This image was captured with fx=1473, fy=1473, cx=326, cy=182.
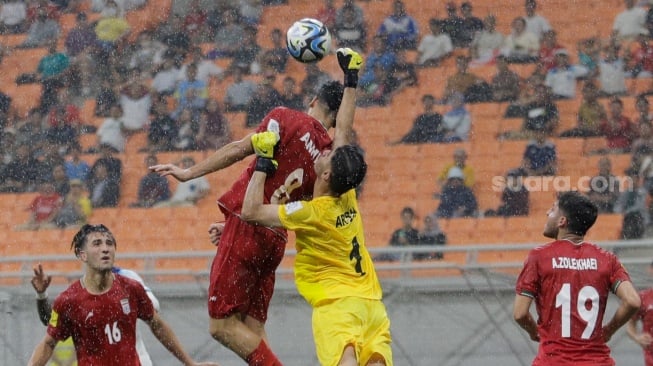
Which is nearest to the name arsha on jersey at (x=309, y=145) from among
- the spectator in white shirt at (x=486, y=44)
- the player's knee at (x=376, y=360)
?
the player's knee at (x=376, y=360)

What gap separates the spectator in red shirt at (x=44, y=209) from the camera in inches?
667

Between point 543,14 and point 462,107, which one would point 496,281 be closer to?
point 462,107

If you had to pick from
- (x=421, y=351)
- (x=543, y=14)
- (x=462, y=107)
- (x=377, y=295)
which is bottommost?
(x=421, y=351)

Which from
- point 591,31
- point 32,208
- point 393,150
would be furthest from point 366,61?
point 32,208

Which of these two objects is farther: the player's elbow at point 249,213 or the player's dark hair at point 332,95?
the player's dark hair at point 332,95

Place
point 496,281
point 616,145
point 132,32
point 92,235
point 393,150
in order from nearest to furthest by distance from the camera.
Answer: point 92,235
point 496,281
point 616,145
point 393,150
point 132,32

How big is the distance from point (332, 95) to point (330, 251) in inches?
38.8

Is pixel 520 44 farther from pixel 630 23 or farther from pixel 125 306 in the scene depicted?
pixel 125 306

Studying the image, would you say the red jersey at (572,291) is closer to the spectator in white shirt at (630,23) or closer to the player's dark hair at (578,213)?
the player's dark hair at (578,213)

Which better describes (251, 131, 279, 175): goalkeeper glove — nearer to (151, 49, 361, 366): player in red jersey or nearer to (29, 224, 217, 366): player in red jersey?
(151, 49, 361, 366): player in red jersey

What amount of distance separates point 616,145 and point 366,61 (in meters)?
3.42

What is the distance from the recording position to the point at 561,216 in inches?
317

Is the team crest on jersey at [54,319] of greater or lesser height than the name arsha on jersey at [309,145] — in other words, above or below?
below

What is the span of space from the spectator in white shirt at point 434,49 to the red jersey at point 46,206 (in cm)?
451
